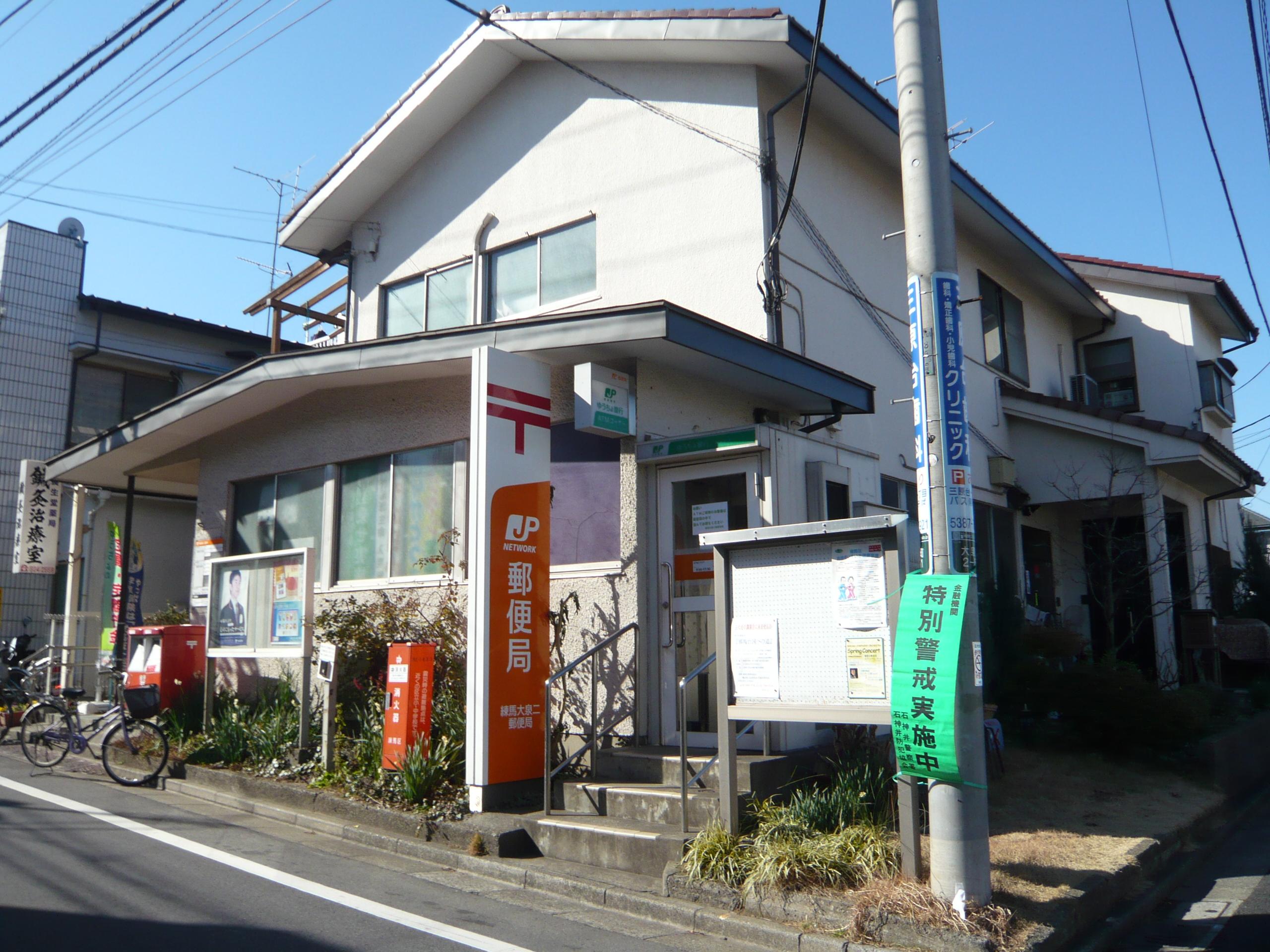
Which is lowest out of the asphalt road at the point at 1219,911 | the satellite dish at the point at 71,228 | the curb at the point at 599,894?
the asphalt road at the point at 1219,911

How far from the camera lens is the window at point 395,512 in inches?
386

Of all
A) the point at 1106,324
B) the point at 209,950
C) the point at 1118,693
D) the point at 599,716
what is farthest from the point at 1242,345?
the point at 209,950

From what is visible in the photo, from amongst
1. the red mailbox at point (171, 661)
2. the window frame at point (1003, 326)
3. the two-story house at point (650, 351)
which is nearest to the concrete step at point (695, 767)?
the two-story house at point (650, 351)

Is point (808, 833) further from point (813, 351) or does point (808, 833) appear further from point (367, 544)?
point (367, 544)

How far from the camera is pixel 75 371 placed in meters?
18.1

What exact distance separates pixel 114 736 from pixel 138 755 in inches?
15.2

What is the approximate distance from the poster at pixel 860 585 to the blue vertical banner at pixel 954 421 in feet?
2.18

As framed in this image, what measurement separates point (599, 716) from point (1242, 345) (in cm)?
1585

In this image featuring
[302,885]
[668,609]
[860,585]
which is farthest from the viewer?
[668,609]

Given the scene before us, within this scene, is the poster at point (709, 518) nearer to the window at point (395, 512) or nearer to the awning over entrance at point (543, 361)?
the awning over entrance at point (543, 361)

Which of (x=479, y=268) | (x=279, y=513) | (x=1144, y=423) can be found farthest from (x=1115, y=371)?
(x=279, y=513)

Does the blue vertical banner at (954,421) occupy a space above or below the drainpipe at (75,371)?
below

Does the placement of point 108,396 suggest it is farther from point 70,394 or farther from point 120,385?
point 70,394

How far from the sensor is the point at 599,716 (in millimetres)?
8250
